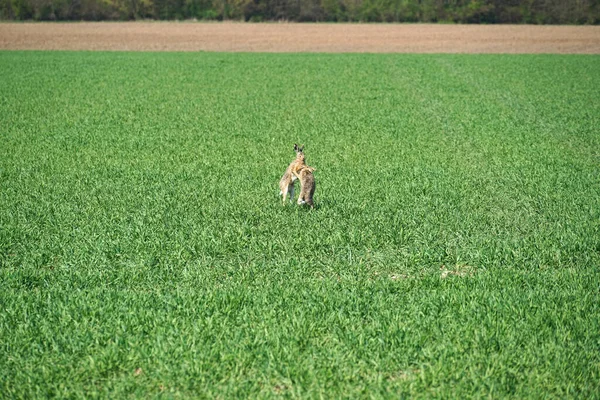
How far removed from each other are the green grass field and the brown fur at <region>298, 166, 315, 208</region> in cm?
25

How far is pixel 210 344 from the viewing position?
6699mm

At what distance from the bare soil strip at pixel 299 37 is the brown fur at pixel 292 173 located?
1690 inches

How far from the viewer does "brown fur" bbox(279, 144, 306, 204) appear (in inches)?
416

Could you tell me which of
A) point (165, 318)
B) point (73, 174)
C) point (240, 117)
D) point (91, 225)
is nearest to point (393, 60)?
point (240, 117)

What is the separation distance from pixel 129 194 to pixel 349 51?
42257 mm

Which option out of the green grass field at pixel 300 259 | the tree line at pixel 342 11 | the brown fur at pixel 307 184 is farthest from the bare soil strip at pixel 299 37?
the brown fur at pixel 307 184

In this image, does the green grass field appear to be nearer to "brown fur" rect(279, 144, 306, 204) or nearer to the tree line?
"brown fur" rect(279, 144, 306, 204)

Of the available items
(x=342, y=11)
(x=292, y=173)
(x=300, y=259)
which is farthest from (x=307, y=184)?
(x=342, y=11)

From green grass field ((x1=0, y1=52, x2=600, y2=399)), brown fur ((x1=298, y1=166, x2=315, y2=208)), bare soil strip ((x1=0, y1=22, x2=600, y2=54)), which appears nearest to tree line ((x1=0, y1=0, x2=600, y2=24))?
bare soil strip ((x1=0, y1=22, x2=600, y2=54))

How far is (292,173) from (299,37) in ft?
180

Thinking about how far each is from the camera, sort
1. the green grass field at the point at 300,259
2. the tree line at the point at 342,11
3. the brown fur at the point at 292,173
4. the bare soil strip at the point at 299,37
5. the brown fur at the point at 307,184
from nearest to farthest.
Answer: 1. the green grass field at the point at 300,259
2. the brown fur at the point at 307,184
3. the brown fur at the point at 292,173
4. the bare soil strip at the point at 299,37
5. the tree line at the point at 342,11

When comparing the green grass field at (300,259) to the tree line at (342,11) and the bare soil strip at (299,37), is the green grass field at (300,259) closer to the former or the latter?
the bare soil strip at (299,37)

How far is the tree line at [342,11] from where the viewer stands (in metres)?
80.1

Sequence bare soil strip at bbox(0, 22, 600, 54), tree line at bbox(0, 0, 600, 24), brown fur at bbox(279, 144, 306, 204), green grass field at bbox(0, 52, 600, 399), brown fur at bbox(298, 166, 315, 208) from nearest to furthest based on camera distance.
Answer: green grass field at bbox(0, 52, 600, 399) < brown fur at bbox(298, 166, 315, 208) < brown fur at bbox(279, 144, 306, 204) < bare soil strip at bbox(0, 22, 600, 54) < tree line at bbox(0, 0, 600, 24)
